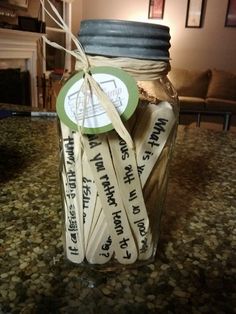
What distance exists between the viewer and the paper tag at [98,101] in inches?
11.0

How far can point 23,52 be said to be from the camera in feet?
11.4

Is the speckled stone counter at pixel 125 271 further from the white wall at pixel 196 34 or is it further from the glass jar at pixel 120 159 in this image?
the white wall at pixel 196 34

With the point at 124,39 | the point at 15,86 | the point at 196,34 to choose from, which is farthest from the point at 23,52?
the point at 124,39

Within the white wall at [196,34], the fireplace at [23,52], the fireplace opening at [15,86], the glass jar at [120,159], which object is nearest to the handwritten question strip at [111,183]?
the glass jar at [120,159]

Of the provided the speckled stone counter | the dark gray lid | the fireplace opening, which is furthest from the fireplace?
the dark gray lid

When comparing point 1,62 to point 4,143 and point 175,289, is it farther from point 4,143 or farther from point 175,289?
point 175,289

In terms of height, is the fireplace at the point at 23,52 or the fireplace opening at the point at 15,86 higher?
the fireplace at the point at 23,52

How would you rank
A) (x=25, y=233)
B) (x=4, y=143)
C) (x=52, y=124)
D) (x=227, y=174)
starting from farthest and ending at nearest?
(x=52, y=124)
(x=4, y=143)
(x=227, y=174)
(x=25, y=233)

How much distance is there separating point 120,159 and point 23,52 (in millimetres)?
3567

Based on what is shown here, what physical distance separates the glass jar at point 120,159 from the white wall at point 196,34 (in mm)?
4524

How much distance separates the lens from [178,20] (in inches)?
182

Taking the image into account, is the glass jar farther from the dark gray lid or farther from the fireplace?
the fireplace

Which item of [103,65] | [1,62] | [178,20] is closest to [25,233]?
[103,65]

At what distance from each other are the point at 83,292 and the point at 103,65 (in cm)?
22
